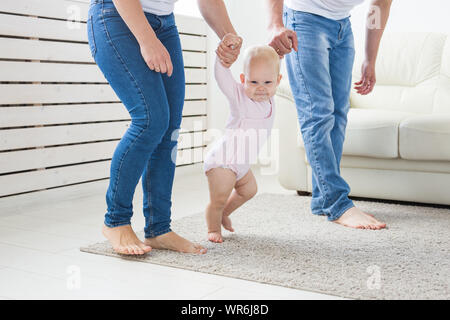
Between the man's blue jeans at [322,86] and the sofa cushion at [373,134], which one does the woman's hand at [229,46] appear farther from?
the sofa cushion at [373,134]

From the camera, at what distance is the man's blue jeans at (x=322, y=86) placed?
204 centimetres

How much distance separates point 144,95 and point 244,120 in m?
0.37

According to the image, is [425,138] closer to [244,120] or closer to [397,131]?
[397,131]

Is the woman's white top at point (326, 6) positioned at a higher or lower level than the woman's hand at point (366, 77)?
higher

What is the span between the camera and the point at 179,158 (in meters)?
3.45

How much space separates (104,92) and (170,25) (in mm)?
1350

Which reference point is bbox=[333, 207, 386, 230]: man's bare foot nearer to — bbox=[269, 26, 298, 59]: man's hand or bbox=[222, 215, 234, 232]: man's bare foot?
bbox=[222, 215, 234, 232]: man's bare foot

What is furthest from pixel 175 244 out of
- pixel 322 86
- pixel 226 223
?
pixel 322 86

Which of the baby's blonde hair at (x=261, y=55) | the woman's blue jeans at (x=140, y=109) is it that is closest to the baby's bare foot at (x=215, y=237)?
the woman's blue jeans at (x=140, y=109)

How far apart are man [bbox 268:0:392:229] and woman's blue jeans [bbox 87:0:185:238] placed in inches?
23.2

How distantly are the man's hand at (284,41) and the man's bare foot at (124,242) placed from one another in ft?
2.28

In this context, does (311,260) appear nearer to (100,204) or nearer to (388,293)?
(388,293)

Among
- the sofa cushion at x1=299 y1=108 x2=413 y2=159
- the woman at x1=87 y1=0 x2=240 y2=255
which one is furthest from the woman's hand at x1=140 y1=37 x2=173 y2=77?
the sofa cushion at x1=299 y1=108 x2=413 y2=159

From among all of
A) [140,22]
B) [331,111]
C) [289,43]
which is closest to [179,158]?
[331,111]
